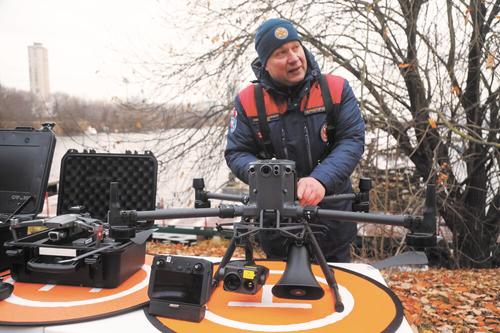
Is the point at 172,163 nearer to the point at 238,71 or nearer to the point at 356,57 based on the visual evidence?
the point at 238,71

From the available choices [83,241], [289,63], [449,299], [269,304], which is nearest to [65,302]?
[83,241]

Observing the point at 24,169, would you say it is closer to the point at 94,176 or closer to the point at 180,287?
the point at 94,176

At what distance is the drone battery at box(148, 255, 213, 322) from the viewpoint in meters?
1.46

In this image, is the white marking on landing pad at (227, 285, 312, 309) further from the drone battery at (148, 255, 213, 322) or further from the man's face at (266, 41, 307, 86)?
the man's face at (266, 41, 307, 86)

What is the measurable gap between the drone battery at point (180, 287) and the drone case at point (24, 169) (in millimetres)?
821

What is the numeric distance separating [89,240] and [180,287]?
563 millimetres

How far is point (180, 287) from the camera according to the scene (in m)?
1.50

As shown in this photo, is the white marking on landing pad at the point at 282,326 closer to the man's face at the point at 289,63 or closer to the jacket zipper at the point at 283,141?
the jacket zipper at the point at 283,141

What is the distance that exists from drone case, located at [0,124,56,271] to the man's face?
3.59 ft

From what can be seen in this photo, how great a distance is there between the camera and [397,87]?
241 inches

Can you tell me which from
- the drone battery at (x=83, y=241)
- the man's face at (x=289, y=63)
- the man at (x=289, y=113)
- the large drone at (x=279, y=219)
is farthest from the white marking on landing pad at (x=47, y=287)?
the man's face at (x=289, y=63)

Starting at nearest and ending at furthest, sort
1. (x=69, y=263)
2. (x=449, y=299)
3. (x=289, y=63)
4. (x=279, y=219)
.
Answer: (x=279, y=219)
(x=69, y=263)
(x=289, y=63)
(x=449, y=299)

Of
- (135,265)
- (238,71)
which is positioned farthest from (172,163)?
(135,265)

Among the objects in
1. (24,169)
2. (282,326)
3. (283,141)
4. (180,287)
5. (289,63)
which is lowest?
(282,326)
